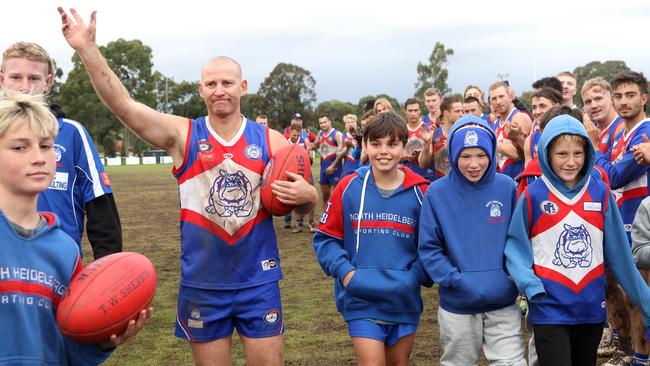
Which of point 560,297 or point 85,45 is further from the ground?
point 85,45

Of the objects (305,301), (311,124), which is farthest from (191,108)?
(305,301)

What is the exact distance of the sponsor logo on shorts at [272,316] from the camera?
4242mm

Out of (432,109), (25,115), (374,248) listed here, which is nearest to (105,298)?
(25,115)

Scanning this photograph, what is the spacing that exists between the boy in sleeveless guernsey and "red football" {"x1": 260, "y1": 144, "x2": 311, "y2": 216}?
0.09 meters

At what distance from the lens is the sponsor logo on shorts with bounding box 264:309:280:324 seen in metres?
4.24

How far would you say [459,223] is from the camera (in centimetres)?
424

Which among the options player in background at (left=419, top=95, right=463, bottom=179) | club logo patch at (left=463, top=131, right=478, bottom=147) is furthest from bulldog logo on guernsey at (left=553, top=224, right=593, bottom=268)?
player in background at (left=419, top=95, right=463, bottom=179)

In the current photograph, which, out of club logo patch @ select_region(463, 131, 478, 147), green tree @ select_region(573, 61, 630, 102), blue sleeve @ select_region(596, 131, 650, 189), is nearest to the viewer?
club logo patch @ select_region(463, 131, 478, 147)

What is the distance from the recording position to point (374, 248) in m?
4.36

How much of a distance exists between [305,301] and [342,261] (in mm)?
3786

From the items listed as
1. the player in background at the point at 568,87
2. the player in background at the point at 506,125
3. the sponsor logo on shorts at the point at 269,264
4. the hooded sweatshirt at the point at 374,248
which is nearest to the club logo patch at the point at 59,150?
the sponsor logo on shorts at the point at 269,264

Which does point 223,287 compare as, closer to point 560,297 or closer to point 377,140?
point 377,140

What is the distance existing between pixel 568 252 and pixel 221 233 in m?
2.19

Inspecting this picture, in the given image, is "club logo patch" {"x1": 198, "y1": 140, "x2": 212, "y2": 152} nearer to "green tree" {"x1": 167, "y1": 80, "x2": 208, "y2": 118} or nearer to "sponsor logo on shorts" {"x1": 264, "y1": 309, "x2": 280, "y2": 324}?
"sponsor logo on shorts" {"x1": 264, "y1": 309, "x2": 280, "y2": 324}
